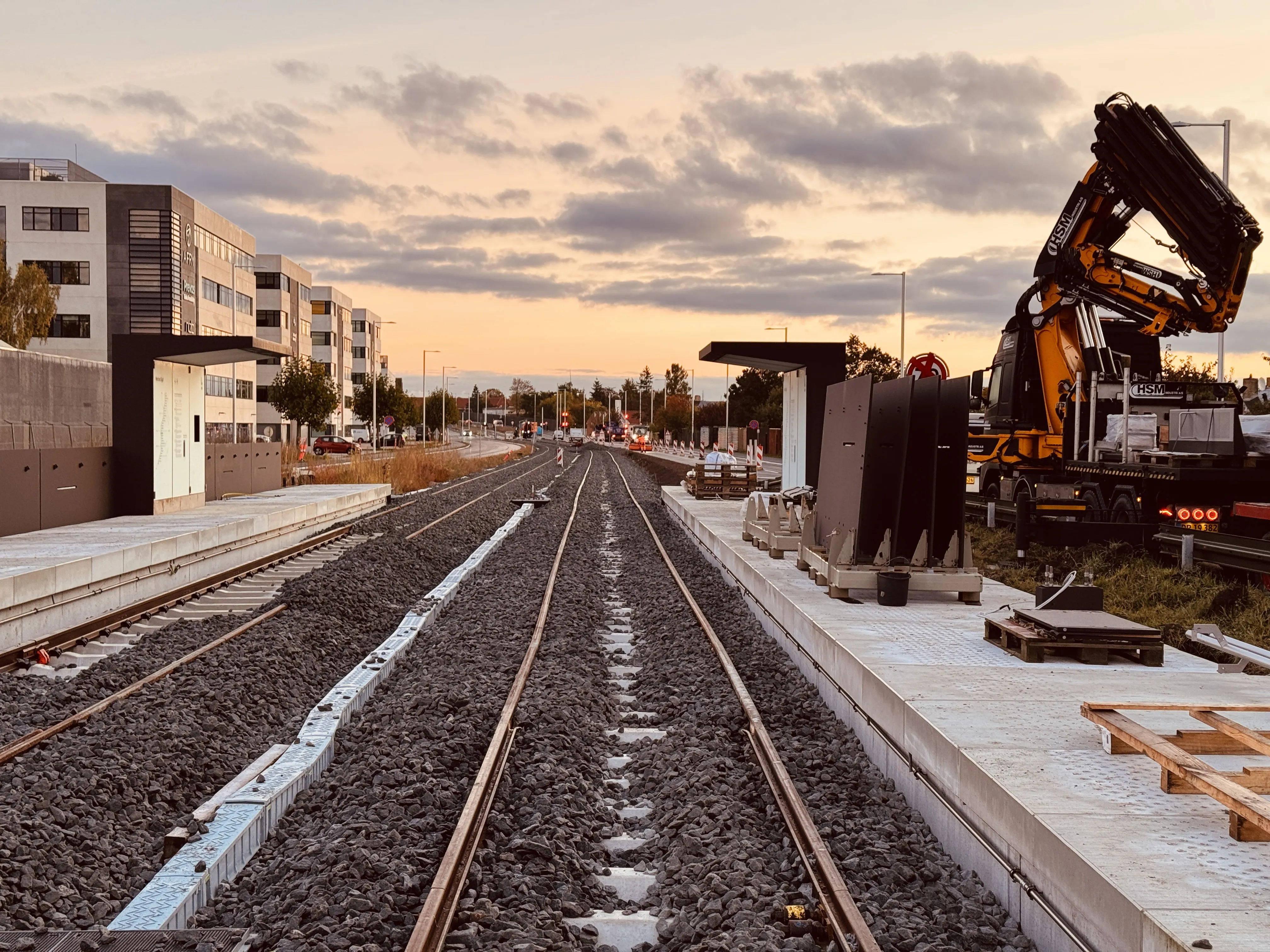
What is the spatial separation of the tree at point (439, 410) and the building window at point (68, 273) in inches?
2256

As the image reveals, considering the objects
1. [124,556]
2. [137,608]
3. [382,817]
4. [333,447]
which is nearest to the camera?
[382,817]

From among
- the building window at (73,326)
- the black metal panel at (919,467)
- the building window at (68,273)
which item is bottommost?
the black metal panel at (919,467)

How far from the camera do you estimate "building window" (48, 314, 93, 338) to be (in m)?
61.4

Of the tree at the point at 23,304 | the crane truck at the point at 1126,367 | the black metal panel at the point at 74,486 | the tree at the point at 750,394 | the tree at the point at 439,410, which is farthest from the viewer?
the tree at the point at 439,410

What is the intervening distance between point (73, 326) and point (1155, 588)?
6354 cm

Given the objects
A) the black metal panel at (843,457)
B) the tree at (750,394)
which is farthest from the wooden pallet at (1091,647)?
the tree at (750,394)

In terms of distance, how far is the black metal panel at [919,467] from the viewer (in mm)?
12211

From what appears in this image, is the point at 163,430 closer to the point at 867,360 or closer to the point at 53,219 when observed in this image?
the point at 53,219

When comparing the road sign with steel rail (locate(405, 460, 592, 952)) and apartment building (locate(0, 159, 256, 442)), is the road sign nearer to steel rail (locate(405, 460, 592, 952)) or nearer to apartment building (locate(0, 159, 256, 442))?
steel rail (locate(405, 460, 592, 952))

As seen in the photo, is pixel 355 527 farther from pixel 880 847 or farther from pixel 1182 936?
pixel 1182 936

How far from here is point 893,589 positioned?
11945mm

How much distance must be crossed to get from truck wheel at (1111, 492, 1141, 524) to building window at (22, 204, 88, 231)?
6209cm

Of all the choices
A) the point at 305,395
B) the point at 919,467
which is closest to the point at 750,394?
the point at 305,395

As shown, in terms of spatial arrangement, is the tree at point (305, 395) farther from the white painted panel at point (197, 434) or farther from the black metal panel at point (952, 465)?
the black metal panel at point (952, 465)
